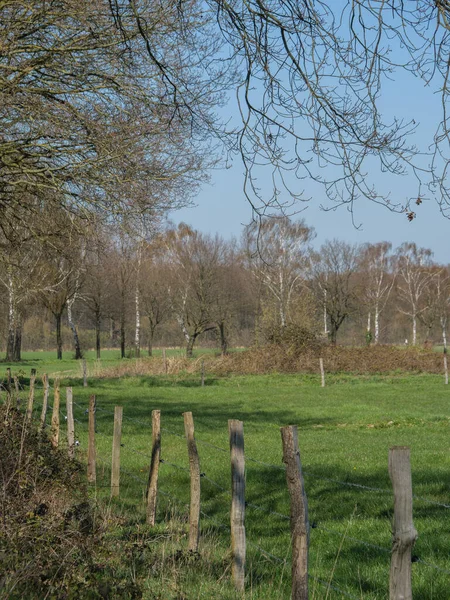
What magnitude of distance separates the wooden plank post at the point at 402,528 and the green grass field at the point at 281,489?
0.20 metres

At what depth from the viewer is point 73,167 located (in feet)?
44.9

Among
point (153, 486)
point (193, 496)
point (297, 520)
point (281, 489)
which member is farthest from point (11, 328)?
point (297, 520)

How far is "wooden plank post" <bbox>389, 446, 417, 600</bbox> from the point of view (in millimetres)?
3721

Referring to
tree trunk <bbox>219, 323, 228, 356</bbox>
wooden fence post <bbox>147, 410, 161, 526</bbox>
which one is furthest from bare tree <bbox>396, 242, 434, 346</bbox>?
wooden fence post <bbox>147, 410, 161, 526</bbox>

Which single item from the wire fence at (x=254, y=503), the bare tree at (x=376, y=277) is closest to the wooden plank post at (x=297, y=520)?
the wire fence at (x=254, y=503)

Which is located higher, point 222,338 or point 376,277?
point 376,277

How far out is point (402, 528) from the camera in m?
3.75

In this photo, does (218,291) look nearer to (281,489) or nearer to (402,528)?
(281,489)

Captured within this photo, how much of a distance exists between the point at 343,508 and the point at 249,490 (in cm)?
185

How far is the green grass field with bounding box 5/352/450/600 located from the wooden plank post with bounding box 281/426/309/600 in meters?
0.50

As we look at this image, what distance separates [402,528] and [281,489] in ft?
24.8

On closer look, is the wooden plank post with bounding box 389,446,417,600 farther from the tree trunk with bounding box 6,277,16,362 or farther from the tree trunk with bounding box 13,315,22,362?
the tree trunk with bounding box 13,315,22,362

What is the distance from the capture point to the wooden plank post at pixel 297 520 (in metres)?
4.64

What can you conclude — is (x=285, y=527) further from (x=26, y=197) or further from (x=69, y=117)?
(x=26, y=197)
